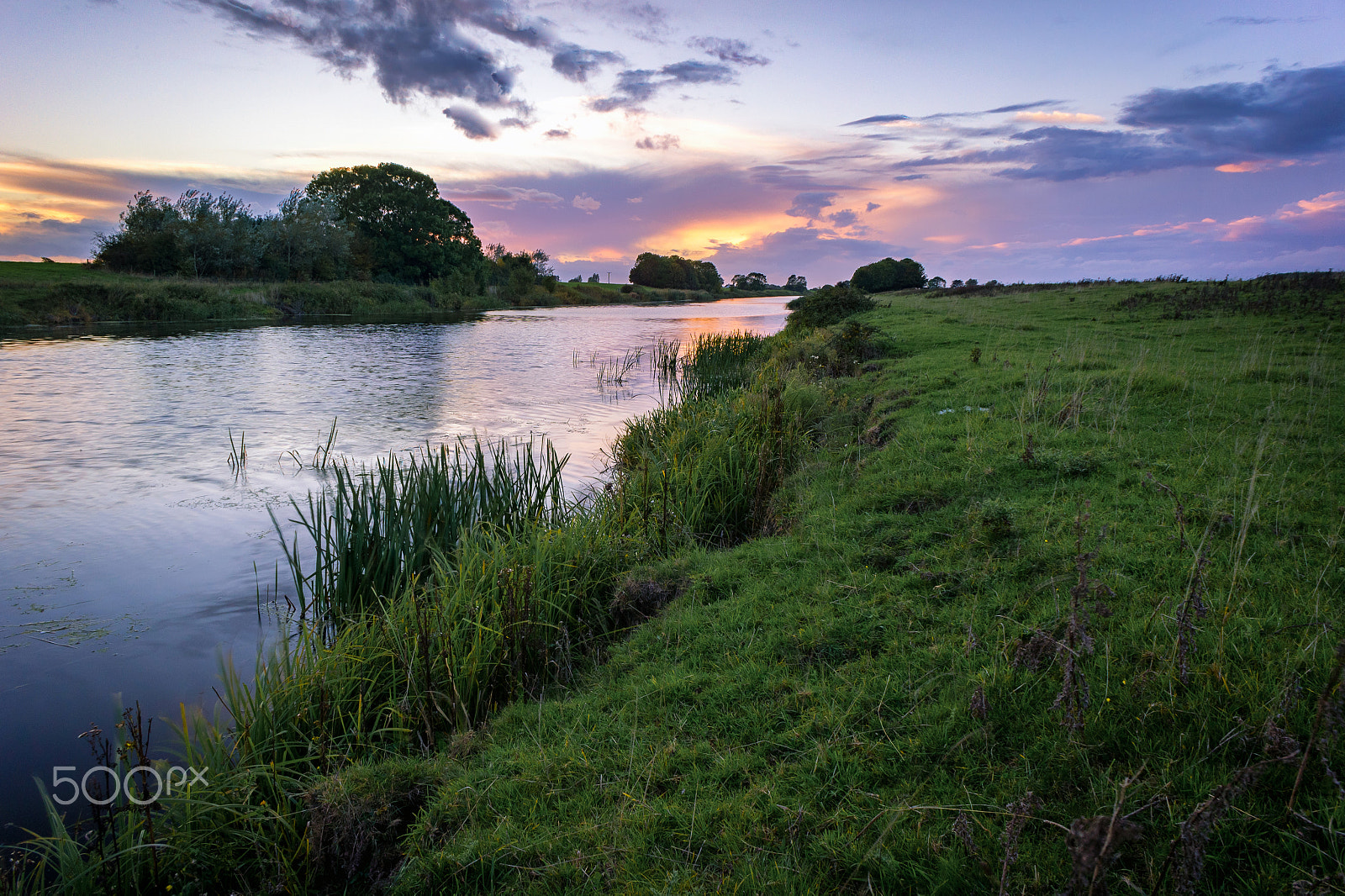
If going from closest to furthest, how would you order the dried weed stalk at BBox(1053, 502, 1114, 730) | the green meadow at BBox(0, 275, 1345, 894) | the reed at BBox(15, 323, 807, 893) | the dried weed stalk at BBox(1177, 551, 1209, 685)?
the green meadow at BBox(0, 275, 1345, 894) → the dried weed stalk at BBox(1053, 502, 1114, 730) → the dried weed stalk at BBox(1177, 551, 1209, 685) → the reed at BBox(15, 323, 807, 893)

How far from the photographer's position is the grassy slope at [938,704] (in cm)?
254

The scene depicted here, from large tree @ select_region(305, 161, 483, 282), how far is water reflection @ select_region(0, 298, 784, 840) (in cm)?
4747

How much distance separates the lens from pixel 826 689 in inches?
145

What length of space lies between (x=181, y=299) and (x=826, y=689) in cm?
5018

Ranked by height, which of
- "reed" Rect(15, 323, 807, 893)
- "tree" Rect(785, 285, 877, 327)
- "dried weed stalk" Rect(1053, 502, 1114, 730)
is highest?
"tree" Rect(785, 285, 877, 327)

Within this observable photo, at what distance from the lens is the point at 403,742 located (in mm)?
4059

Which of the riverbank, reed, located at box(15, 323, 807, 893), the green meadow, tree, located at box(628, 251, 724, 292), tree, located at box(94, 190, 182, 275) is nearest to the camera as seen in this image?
the green meadow

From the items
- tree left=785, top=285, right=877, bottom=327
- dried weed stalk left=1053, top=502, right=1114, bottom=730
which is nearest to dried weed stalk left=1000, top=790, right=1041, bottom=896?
dried weed stalk left=1053, top=502, right=1114, bottom=730

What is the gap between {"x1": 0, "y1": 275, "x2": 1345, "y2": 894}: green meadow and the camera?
8.30 ft

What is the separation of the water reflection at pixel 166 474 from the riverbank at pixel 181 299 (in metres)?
9.84

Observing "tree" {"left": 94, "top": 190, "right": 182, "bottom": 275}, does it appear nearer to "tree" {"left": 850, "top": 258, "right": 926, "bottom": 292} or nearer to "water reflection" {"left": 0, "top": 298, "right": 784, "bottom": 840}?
"water reflection" {"left": 0, "top": 298, "right": 784, "bottom": 840}

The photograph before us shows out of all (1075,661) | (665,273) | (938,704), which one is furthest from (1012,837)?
(665,273)

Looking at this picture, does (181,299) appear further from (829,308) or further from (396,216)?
(829,308)

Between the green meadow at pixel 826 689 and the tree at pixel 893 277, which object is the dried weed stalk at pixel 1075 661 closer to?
the green meadow at pixel 826 689
